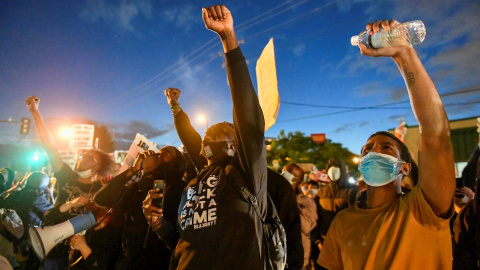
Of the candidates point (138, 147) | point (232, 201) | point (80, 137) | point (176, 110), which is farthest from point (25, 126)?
point (232, 201)

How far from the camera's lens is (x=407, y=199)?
6.33 feet

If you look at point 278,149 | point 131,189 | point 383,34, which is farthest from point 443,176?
point 278,149

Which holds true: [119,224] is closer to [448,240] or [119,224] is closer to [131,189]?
[131,189]

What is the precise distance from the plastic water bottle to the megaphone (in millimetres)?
3270

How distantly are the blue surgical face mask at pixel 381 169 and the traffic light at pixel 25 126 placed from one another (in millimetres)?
29720

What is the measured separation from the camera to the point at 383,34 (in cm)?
164

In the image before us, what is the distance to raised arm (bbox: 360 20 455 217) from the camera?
163 centimetres

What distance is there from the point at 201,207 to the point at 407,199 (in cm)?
136

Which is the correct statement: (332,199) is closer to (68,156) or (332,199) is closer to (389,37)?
(389,37)

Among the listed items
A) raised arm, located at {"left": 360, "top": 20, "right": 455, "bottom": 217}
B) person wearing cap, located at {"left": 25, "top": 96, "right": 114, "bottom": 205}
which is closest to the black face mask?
raised arm, located at {"left": 360, "top": 20, "right": 455, "bottom": 217}

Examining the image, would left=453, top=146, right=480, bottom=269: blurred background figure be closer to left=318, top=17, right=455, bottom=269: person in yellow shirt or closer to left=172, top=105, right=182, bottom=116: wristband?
left=318, top=17, right=455, bottom=269: person in yellow shirt

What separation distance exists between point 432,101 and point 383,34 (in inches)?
17.7

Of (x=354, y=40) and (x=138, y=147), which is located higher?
(x=354, y=40)

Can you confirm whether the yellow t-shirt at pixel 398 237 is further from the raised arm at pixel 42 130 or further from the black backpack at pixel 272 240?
the raised arm at pixel 42 130
